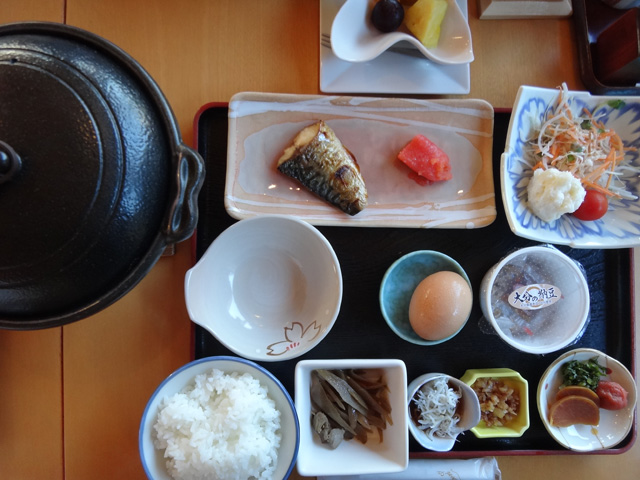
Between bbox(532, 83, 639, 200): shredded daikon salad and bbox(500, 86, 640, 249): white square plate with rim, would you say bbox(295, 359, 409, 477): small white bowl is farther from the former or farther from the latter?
bbox(532, 83, 639, 200): shredded daikon salad

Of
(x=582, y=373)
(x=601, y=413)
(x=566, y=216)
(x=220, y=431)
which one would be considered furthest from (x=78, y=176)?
(x=601, y=413)

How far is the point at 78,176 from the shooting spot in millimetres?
807

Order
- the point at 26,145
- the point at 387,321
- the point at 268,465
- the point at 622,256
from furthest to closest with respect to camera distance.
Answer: the point at 622,256
the point at 387,321
the point at 268,465
the point at 26,145

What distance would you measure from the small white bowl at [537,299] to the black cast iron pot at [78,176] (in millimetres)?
992

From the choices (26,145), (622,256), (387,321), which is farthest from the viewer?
(622,256)

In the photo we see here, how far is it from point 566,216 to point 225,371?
3.80ft

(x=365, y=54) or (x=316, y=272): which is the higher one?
(x=365, y=54)

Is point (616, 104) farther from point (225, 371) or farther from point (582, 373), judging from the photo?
point (225, 371)

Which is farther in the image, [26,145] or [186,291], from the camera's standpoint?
[186,291]

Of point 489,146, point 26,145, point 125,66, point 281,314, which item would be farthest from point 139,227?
point 489,146

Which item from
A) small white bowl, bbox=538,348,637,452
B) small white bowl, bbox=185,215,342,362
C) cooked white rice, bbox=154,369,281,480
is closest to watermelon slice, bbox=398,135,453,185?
small white bowl, bbox=185,215,342,362

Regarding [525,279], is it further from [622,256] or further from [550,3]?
[550,3]

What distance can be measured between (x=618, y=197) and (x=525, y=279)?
0.40m

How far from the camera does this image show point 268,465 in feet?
3.89
